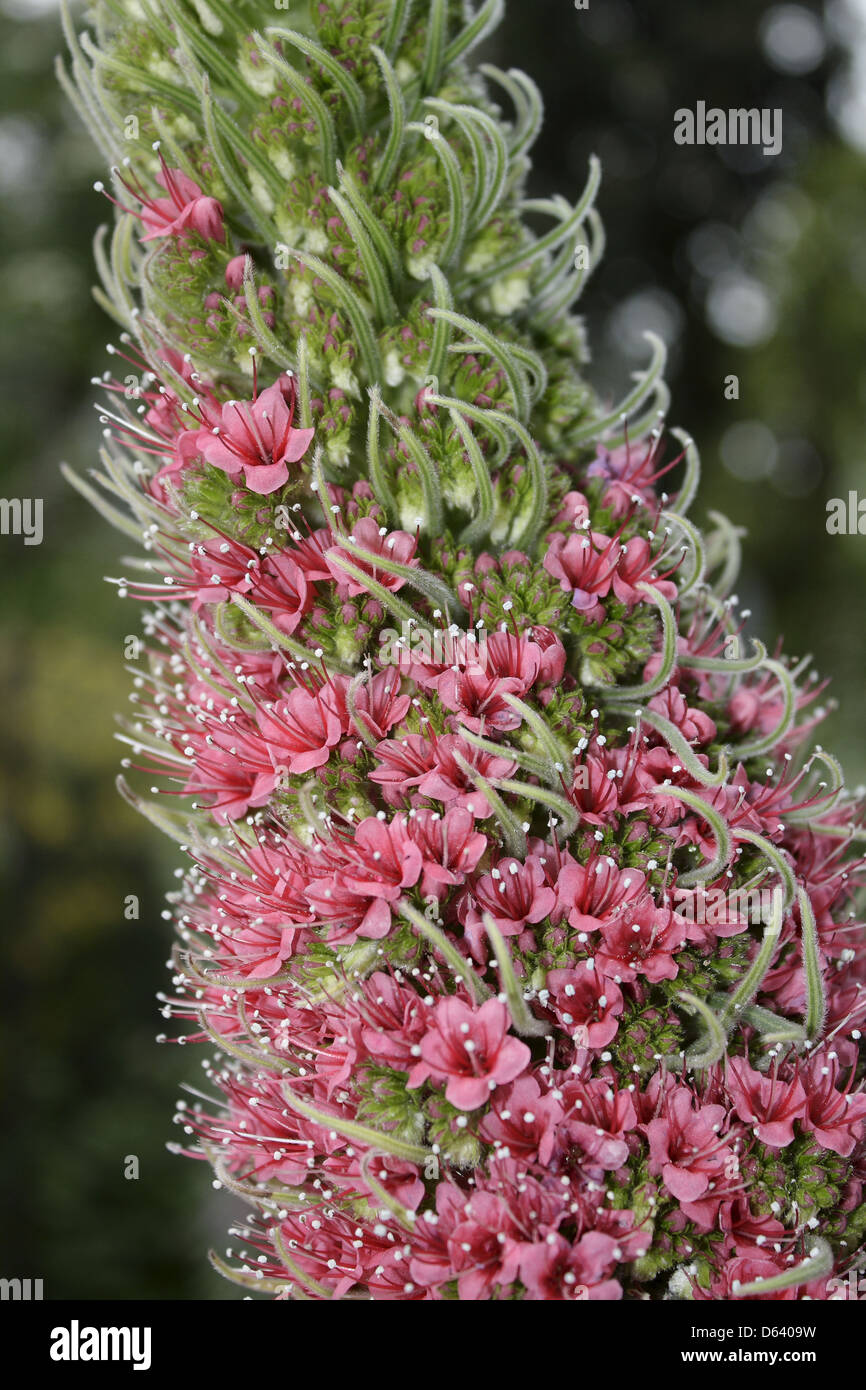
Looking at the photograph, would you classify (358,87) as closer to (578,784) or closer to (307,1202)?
(578,784)

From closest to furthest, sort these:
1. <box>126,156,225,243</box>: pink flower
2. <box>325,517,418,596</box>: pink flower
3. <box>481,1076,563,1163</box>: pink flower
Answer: <box>481,1076,563,1163</box>: pink flower → <box>325,517,418,596</box>: pink flower → <box>126,156,225,243</box>: pink flower

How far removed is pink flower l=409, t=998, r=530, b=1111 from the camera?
1.87m

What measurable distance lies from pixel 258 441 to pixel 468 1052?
129cm

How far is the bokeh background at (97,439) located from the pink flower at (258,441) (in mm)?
6307

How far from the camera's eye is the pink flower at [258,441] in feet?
7.08

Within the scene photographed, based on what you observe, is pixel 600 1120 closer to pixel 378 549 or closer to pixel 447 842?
pixel 447 842

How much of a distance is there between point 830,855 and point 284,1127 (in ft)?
4.56

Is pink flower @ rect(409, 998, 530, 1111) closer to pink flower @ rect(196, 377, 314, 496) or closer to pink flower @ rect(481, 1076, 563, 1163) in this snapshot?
pink flower @ rect(481, 1076, 563, 1163)

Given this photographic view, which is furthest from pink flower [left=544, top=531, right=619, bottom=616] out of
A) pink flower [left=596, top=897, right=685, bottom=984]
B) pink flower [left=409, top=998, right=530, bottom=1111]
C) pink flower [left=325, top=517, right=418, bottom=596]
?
pink flower [left=409, top=998, right=530, bottom=1111]

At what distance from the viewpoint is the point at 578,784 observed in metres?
2.10

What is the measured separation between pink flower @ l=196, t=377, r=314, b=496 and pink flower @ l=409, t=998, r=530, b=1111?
3.62 ft

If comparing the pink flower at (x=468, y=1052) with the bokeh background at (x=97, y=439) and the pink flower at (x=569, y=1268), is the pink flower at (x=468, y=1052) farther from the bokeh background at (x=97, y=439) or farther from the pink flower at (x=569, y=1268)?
the bokeh background at (x=97, y=439)

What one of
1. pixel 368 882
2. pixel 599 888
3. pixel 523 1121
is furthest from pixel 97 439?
pixel 523 1121

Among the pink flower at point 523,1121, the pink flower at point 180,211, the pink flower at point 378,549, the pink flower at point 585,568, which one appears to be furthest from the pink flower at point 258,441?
Answer: the pink flower at point 523,1121
